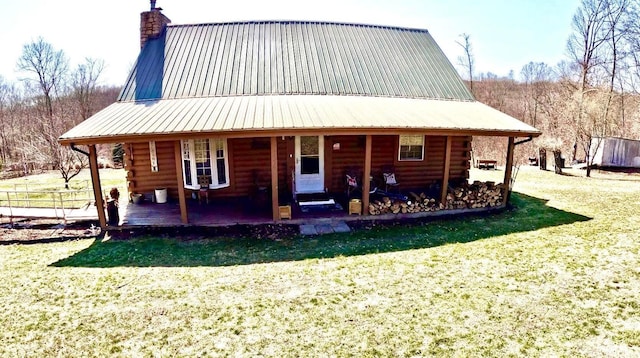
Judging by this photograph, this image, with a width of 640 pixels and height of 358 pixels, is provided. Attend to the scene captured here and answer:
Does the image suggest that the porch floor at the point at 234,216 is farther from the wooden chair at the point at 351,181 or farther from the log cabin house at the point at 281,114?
the wooden chair at the point at 351,181

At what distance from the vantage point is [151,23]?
500 inches

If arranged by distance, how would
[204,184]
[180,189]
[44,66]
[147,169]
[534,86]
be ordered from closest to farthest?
[180,189], [204,184], [147,169], [44,66], [534,86]

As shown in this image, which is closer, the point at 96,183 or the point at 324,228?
the point at 96,183

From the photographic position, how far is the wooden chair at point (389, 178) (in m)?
10.6

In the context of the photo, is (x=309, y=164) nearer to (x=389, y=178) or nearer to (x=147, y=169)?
(x=389, y=178)

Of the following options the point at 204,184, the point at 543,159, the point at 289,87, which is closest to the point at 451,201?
the point at 289,87

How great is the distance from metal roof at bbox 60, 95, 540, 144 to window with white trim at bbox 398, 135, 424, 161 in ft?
3.66

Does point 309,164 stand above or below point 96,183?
above

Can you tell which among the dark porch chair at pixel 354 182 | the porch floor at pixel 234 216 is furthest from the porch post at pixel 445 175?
the dark porch chair at pixel 354 182

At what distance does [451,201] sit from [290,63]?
704cm

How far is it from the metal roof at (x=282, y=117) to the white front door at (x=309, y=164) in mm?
1269

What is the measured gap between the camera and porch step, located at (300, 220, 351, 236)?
321 inches

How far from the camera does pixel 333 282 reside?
18.5 feet

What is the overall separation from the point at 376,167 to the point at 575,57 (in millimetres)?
22696
